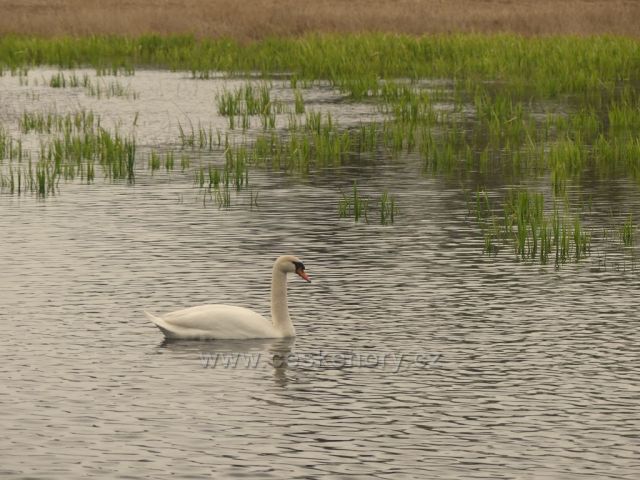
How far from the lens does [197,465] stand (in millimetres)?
10219

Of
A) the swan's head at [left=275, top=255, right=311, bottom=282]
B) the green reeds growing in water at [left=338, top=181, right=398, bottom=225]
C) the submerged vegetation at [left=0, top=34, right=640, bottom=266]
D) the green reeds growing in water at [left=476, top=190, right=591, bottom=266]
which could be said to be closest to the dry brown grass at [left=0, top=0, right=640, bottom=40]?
the submerged vegetation at [left=0, top=34, right=640, bottom=266]

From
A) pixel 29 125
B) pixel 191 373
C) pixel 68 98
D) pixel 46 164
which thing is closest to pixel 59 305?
pixel 191 373

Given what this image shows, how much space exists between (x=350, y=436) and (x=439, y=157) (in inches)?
656

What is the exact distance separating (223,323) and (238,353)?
42cm

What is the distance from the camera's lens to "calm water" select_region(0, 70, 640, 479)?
10523mm

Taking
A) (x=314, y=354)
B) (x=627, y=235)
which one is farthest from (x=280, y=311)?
(x=627, y=235)

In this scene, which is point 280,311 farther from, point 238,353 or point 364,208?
point 364,208

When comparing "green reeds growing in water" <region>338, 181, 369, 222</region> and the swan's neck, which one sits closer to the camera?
the swan's neck

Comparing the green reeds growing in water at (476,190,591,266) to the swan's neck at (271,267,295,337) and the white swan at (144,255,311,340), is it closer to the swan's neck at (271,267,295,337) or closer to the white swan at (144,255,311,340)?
the swan's neck at (271,267,295,337)

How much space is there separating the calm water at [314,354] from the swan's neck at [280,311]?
0.55ft

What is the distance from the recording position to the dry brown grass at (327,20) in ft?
181

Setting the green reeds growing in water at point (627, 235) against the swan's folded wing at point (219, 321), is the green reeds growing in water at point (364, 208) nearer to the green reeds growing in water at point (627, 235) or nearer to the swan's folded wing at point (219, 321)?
the green reeds growing in water at point (627, 235)

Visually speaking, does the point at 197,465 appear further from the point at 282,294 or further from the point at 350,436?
the point at 282,294

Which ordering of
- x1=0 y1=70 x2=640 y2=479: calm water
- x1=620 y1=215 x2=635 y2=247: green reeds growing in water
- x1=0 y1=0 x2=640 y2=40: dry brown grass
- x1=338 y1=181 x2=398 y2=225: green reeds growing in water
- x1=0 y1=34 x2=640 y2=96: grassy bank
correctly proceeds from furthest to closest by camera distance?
x1=0 y1=0 x2=640 y2=40: dry brown grass < x1=0 y1=34 x2=640 y2=96: grassy bank < x1=338 y1=181 x2=398 y2=225: green reeds growing in water < x1=620 y1=215 x2=635 y2=247: green reeds growing in water < x1=0 y1=70 x2=640 y2=479: calm water
